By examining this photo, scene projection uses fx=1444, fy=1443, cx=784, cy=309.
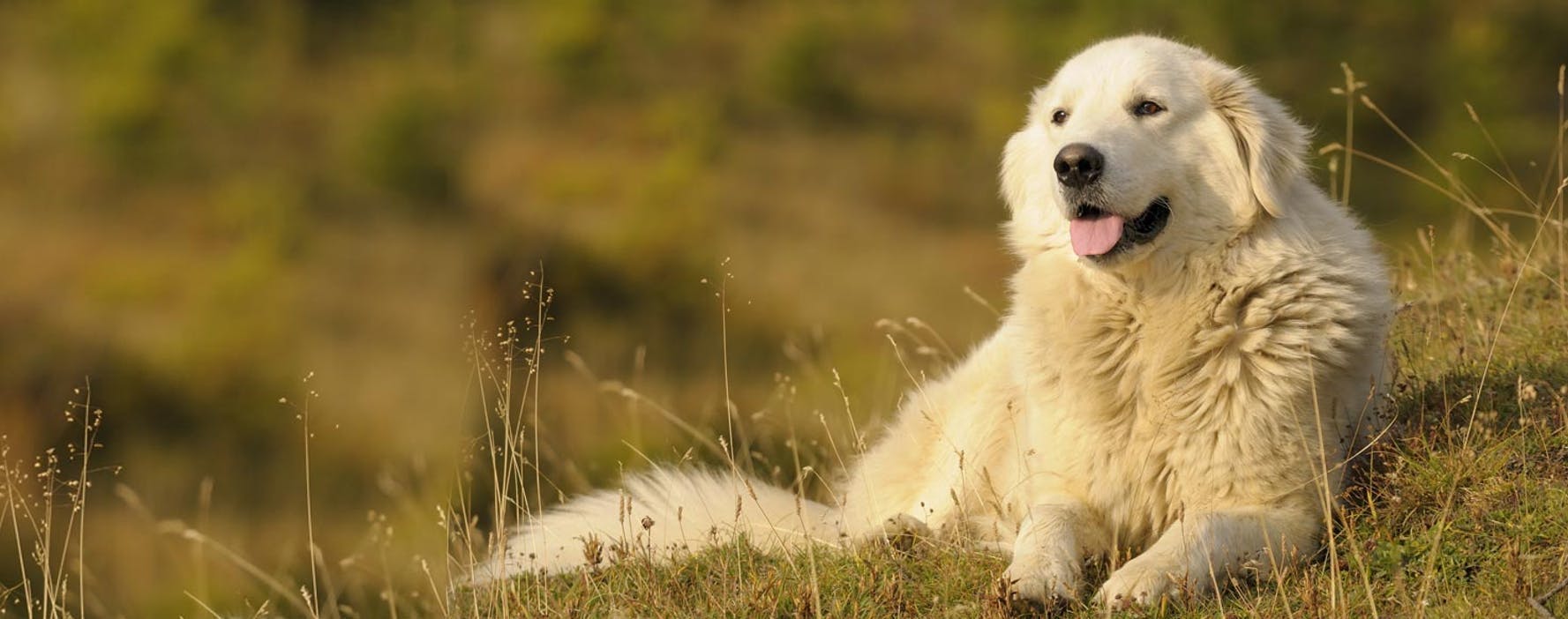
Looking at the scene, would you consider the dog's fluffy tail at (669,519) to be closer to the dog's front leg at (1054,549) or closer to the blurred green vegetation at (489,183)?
the dog's front leg at (1054,549)

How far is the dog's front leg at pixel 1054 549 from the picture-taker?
3.26 metres

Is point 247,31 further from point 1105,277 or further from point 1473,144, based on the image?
point 1105,277

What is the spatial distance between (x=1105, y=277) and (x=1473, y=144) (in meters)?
16.6

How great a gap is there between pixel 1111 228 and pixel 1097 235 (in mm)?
39

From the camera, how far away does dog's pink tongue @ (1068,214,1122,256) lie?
3.73 m

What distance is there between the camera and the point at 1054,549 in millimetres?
3395

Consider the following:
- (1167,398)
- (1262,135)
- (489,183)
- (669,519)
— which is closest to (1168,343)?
(1167,398)

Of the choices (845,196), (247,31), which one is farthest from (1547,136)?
(247,31)

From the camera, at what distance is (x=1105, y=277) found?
12.6 ft

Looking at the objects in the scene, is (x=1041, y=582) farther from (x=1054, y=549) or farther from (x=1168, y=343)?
(x=1168, y=343)

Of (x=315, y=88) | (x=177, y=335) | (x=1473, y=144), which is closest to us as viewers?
(x=1473, y=144)

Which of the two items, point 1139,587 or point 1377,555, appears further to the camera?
point 1377,555

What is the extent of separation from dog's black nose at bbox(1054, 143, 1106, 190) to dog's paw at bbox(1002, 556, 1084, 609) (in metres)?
0.98

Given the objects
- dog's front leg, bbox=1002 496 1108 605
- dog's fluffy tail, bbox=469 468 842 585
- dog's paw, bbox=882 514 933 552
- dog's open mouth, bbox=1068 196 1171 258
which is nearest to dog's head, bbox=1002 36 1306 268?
A: dog's open mouth, bbox=1068 196 1171 258
